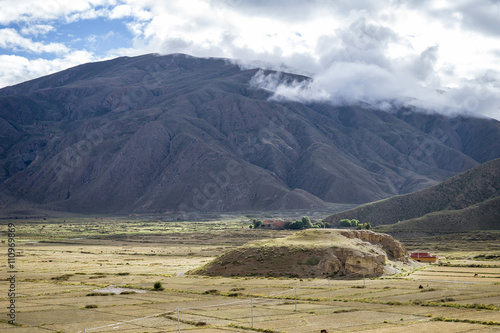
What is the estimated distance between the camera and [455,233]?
130 metres

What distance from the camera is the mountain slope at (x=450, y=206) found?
137000 mm

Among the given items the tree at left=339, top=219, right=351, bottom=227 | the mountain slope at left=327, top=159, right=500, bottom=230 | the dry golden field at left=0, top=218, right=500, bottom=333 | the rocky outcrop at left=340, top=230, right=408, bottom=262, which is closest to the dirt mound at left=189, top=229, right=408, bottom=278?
the rocky outcrop at left=340, top=230, right=408, bottom=262

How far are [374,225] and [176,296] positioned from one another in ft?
389

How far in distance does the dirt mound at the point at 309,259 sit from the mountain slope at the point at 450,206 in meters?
75.1

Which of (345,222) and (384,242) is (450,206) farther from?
(384,242)

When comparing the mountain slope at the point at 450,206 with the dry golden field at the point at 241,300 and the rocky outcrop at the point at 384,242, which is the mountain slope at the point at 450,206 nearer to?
the dry golden field at the point at 241,300

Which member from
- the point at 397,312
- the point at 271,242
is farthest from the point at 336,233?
the point at 397,312

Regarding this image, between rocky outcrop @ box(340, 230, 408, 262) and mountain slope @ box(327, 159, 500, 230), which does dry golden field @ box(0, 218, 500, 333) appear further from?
mountain slope @ box(327, 159, 500, 230)

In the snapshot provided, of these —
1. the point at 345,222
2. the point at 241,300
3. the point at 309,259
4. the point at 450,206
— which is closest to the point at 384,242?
the point at 309,259

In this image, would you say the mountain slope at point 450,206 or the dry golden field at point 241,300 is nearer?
the dry golden field at point 241,300

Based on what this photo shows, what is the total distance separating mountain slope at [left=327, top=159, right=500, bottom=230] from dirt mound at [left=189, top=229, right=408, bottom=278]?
75.1 metres

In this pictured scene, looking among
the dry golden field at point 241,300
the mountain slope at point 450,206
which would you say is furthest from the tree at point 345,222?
the dry golden field at point 241,300

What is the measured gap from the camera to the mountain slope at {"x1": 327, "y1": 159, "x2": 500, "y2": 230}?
13700 centimetres

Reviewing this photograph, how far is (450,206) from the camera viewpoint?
150875mm
